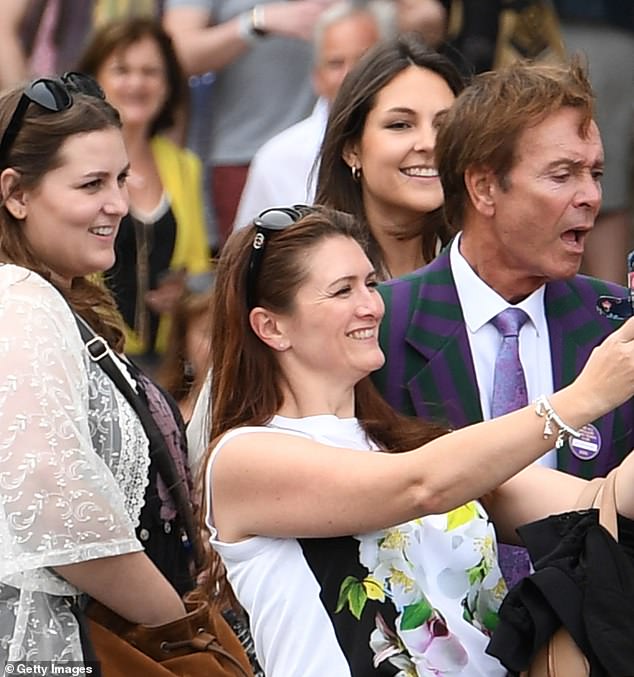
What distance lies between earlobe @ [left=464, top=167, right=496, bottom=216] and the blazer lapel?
0.24 meters

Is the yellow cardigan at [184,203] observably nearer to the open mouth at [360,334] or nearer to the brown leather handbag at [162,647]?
the brown leather handbag at [162,647]

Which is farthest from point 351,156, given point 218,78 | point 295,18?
point 218,78

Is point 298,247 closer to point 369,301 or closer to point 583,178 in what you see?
point 369,301

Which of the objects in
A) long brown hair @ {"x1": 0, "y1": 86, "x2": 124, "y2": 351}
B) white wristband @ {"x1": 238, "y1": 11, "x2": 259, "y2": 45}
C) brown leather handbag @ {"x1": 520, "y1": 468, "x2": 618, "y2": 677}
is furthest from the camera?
white wristband @ {"x1": 238, "y1": 11, "x2": 259, "y2": 45}

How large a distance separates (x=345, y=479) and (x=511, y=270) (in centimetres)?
86

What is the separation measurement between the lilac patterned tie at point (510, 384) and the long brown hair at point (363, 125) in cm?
68

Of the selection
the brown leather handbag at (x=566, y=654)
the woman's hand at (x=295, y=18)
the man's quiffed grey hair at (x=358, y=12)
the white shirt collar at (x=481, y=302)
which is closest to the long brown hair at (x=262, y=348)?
the white shirt collar at (x=481, y=302)

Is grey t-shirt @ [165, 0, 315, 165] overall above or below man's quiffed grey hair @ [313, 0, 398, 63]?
below

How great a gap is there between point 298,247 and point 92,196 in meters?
0.60

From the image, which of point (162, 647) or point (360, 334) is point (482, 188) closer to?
point (360, 334)

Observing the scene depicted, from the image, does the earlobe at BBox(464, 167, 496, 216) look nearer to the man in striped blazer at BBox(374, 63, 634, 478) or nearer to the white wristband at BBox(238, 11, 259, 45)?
the man in striped blazer at BBox(374, 63, 634, 478)

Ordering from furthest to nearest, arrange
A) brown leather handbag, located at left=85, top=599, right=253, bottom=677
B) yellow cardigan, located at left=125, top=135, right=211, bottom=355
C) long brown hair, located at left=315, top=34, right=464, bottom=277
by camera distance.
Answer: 1. yellow cardigan, located at left=125, top=135, right=211, bottom=355
2. long brown hair, located at left=315, top=34, right=464, bottom=277
3. brown leather handbag, located at left=85, top=599, right=253, bottom=677

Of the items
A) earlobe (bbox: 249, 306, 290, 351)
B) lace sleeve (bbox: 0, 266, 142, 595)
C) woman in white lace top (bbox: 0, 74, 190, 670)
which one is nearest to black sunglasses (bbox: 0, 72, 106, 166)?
woman in white lace top (bbox: 0, 74, 190, 670)

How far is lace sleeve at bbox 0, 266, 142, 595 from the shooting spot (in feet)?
12.3
